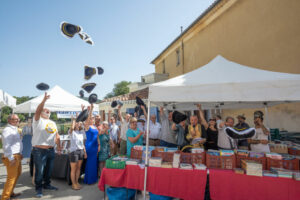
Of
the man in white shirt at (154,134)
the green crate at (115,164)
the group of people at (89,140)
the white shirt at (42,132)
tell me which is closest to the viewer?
the green crate at (115,164)

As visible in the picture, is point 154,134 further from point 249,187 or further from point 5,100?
point 5,100

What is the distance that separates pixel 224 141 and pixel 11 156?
421 cm

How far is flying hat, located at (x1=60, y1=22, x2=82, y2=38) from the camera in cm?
394

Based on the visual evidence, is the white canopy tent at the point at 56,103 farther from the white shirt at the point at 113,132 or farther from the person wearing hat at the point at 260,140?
the person wearing hat at the point at 260,140

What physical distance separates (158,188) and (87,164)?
2.14 meters

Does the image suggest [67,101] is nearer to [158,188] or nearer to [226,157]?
[158,188]

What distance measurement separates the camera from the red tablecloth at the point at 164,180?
260 centimetres

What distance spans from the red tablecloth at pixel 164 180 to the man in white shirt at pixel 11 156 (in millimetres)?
1765

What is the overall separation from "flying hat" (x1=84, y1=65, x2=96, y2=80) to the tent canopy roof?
3004 millimetres

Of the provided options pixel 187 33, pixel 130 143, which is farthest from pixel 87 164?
pixel 187 33

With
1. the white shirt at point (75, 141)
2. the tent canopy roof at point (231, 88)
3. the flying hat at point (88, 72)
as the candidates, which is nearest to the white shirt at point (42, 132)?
the white shirt at point (75, 141)

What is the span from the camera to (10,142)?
10.4 ft

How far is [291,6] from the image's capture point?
5320 mm

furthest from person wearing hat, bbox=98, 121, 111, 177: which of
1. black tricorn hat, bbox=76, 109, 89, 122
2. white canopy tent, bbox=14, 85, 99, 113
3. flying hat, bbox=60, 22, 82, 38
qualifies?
white canopy tent, bbox=14, 85, 99, 113
